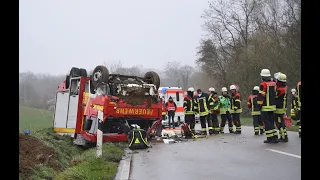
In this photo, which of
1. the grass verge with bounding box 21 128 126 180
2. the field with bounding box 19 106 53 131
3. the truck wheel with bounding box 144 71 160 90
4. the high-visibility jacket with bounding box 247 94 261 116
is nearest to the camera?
the grass verge with bounding box 21 128 126 180

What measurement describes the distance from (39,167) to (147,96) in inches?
213

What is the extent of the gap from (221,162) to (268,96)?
11.5ft

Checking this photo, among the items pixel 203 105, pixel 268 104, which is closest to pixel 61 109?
pixel 203 105

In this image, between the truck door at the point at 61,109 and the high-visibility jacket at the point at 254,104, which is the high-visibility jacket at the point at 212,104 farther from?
the truck door at the point at 61,109

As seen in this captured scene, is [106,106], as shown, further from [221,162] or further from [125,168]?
[221,162]

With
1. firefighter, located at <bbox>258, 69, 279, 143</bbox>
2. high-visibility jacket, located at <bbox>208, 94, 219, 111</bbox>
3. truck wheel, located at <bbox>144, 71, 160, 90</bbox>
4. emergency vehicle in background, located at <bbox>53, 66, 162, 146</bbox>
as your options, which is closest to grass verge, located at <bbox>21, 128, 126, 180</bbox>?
emergency vehicle in background, located at <bbox>53, 66, 162, 146</bbox>

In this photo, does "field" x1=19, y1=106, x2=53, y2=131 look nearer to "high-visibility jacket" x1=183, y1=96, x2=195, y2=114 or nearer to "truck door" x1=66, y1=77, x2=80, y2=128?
Answer: "truck door" x1=66, y1=77, x2=80, y2=128

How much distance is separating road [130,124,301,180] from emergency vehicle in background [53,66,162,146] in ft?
5.35

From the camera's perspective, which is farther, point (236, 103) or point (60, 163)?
point (236, 103)

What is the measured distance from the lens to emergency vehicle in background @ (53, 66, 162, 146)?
11.7 metres

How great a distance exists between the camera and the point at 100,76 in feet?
39.5

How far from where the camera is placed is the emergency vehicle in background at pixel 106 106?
38.4 feet

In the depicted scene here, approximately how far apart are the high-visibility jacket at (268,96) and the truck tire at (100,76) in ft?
15.4

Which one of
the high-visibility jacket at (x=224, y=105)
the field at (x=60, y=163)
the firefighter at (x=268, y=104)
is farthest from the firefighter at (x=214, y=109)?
the field at (x=60, y=163)
